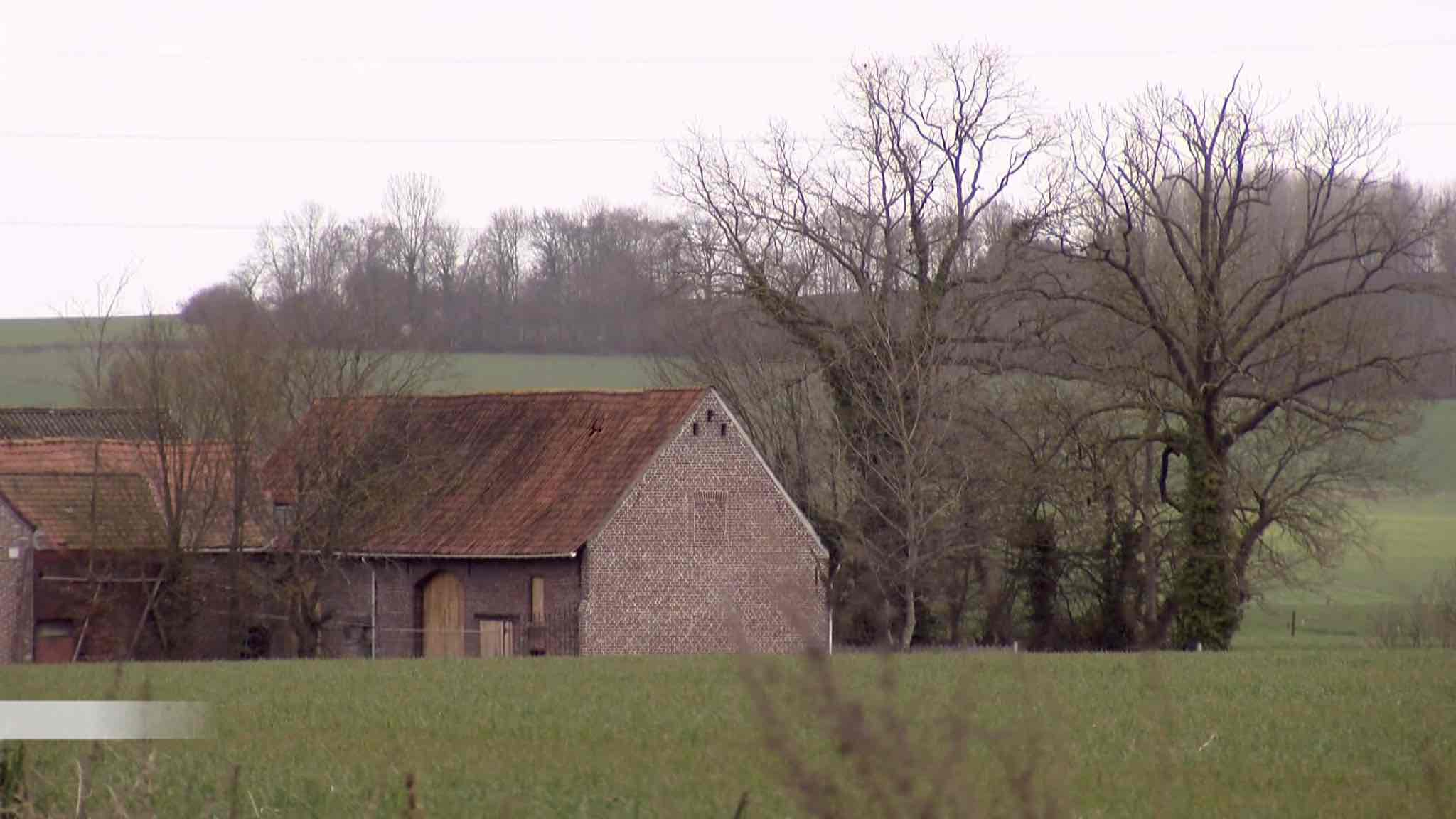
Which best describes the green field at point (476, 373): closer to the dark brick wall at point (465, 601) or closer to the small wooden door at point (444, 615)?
the dark brick wall at point (465, 601)

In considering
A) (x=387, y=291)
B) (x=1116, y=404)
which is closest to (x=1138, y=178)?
(x=1116, y=404)

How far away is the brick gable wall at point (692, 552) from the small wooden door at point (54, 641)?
11709mm

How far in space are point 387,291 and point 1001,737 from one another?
5893cm

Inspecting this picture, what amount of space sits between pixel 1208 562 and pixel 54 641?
1055 inches

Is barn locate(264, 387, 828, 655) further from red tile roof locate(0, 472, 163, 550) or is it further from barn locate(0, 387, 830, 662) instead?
red tile roof locate(0, 472, 163, 550)

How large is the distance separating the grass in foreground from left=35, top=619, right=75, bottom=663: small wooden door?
15518 mm

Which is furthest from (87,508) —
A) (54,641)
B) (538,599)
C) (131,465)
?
(538,599)

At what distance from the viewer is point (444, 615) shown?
41500 millimetres

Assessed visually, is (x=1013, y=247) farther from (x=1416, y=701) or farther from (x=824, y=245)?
(x=1416, y=701)

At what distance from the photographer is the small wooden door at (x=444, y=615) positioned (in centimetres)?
4072

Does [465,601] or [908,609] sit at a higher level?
[465,601]

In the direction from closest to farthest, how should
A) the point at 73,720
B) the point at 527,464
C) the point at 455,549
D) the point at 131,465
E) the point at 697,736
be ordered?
the point at 73,720, the point at 697,736, the point at 455,549, the point at 131,465, the point at 527,464

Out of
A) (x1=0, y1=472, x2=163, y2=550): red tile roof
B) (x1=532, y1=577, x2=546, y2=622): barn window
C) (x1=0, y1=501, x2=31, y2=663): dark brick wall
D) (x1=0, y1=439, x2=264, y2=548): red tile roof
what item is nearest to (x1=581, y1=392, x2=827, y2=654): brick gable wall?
(x1=532, y1=577, x2=546, y2=622): barn window

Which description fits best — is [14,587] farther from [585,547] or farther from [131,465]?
[585,547]
